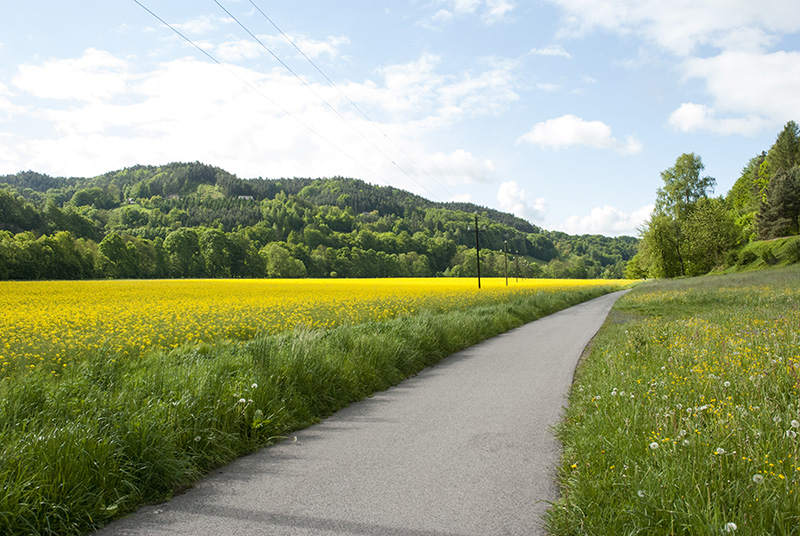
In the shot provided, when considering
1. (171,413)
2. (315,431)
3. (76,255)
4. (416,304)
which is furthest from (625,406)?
(76,255)

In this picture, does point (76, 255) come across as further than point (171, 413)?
Yes

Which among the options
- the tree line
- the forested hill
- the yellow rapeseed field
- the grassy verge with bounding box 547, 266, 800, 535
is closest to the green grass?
the tree line

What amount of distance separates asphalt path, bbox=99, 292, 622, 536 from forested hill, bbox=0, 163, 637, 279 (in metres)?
36.3

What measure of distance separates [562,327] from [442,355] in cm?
798

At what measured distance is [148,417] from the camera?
4328mm

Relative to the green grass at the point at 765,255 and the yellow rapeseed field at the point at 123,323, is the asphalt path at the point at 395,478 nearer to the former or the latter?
the yellow rapeseed field at the point at 123,323

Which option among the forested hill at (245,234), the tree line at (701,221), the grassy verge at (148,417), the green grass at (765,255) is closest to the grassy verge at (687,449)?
the grassy verge at (148,417)

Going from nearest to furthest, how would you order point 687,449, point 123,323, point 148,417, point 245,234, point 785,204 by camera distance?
1. point 687,449
2. point 148,417
3. point 123,323
4. point 785,204
5. point 245,234

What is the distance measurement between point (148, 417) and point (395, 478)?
2.30 m

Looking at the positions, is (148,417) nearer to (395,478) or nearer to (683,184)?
(395,478)

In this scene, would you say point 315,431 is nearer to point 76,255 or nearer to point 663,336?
point 663,336

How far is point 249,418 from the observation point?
519 cm

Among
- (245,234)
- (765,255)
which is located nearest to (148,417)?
(765,255)

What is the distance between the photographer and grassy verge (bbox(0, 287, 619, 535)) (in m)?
3.33
